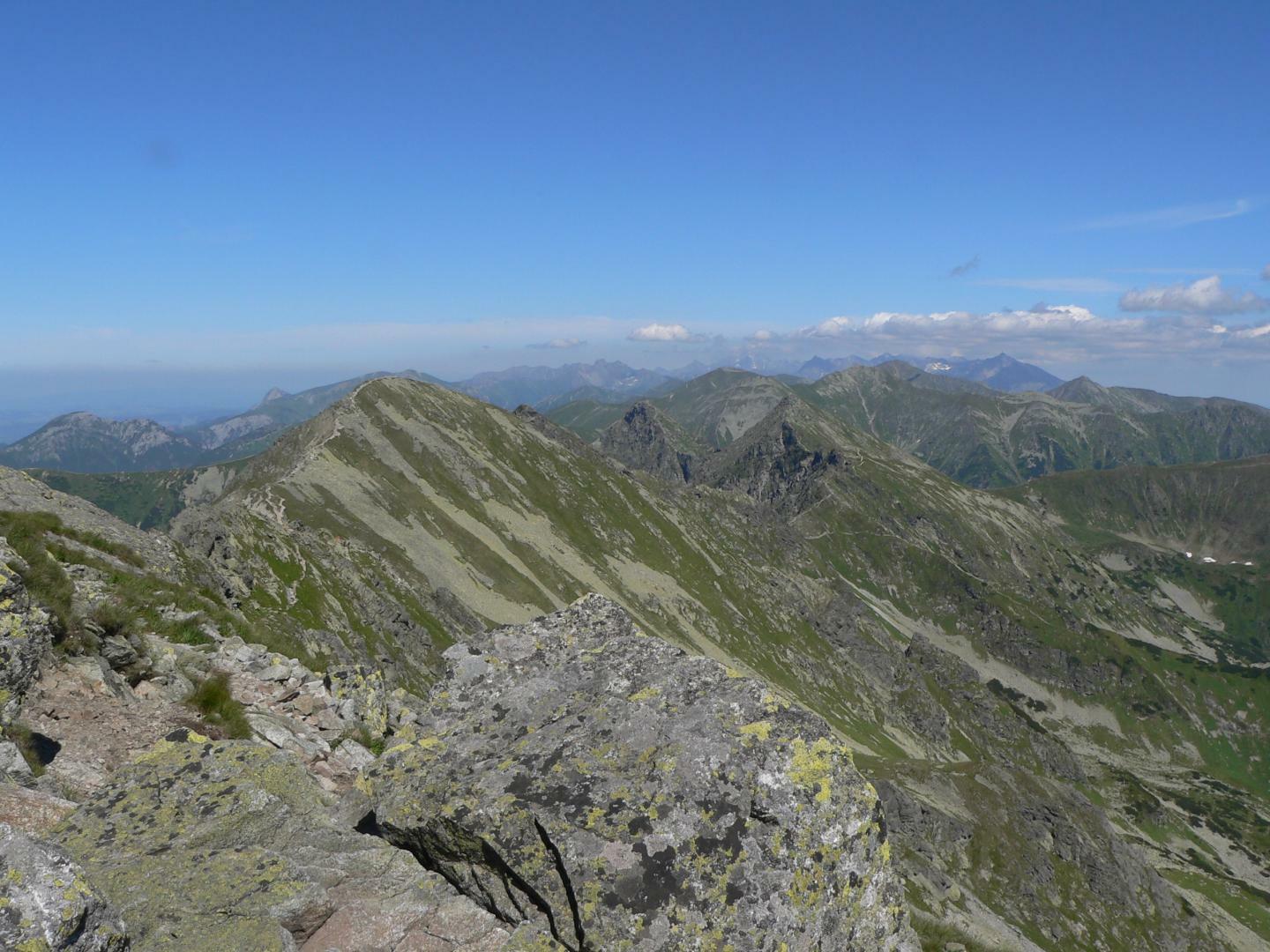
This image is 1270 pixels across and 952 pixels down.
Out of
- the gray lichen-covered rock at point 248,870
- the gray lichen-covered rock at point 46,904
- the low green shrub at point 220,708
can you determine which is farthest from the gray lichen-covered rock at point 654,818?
the low green shrub at point 220,708

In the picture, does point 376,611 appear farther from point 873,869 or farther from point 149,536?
point 873,869

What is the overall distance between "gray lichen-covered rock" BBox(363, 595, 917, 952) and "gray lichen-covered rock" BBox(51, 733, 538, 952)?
623 millimetres

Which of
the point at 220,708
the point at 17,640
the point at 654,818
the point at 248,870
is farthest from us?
the point at 220,708

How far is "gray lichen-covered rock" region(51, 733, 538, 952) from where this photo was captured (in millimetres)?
6855

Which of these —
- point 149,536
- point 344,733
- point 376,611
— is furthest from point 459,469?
point 344,733

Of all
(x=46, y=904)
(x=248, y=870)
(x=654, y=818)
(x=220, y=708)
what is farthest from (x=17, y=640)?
(x=654, y=818)

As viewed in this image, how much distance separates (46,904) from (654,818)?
19.8 ft

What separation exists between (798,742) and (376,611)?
7172 centimetres

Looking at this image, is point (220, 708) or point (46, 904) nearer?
point (46, 904)

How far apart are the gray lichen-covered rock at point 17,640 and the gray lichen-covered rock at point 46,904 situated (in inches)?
261

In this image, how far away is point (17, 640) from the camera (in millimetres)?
10945

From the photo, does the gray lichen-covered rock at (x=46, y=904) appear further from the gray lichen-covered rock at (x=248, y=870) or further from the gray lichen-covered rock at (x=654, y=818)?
the gray lichen-covered rock at (x=654, y=818)

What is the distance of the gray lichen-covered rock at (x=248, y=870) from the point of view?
6.86 m

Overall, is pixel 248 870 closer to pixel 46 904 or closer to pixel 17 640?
pixel 46 904
